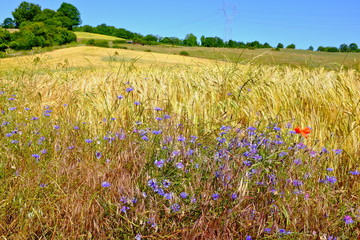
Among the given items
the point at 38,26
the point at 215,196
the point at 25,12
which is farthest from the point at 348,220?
the point at 25,12

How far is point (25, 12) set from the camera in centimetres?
5816

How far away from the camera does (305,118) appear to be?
10.5 ft

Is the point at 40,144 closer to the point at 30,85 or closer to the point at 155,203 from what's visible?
the point at 155,203

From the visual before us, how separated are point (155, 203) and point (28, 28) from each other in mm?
34812

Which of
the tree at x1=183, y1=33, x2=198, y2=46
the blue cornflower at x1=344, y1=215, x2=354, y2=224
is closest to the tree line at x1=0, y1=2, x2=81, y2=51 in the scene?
the tree at x1=183, y1=33, x2=198, y2=46

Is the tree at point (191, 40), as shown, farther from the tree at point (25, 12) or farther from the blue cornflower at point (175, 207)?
the blue cornflower at point (175, 207)

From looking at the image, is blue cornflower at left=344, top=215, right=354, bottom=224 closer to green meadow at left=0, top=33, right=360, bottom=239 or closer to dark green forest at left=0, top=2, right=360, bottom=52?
green meadow at left=0, top=33, right=360, bottom=239

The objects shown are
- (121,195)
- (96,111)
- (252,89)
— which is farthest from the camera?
(252,89)

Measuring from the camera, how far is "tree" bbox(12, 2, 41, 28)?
5816 centimetres

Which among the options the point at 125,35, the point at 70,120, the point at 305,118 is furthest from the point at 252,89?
the point at 125,35

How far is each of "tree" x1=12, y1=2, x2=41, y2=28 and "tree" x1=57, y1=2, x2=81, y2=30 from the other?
4.24 metres

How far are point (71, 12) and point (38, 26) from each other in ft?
104

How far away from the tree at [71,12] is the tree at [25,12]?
4244 millimetres

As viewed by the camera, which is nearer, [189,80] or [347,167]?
[347,167]
